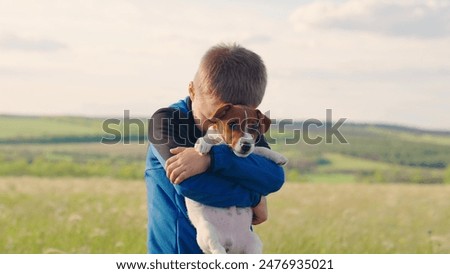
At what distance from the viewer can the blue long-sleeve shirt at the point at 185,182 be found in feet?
12.0

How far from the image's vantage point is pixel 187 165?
11.8 ft

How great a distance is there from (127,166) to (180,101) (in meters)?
16.2

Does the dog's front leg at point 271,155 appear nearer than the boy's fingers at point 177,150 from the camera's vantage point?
No

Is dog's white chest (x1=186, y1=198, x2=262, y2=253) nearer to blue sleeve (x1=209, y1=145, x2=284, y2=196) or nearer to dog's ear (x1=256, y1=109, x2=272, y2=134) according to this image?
blue sleeve (x1=209, y1=145, x2=284, y2=196)

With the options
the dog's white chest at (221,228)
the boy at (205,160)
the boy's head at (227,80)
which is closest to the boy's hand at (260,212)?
the boy at (205,160)

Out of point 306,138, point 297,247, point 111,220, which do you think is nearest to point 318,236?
point 297,247

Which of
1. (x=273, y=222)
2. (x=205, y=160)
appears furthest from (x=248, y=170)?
(x=273, y=222)

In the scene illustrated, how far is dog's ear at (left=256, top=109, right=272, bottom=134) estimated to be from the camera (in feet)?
11.8

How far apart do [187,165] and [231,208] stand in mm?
413

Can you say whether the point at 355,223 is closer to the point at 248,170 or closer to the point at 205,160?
the point at 248,170

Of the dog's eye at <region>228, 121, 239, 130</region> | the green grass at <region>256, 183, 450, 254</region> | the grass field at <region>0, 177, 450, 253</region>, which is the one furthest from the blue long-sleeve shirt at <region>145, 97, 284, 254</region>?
the green grass at <region>256, 183, 450, 254</region>

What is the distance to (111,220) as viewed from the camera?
28.3ft

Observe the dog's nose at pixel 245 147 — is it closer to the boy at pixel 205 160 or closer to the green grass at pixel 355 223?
the boy at pixel 205 160
